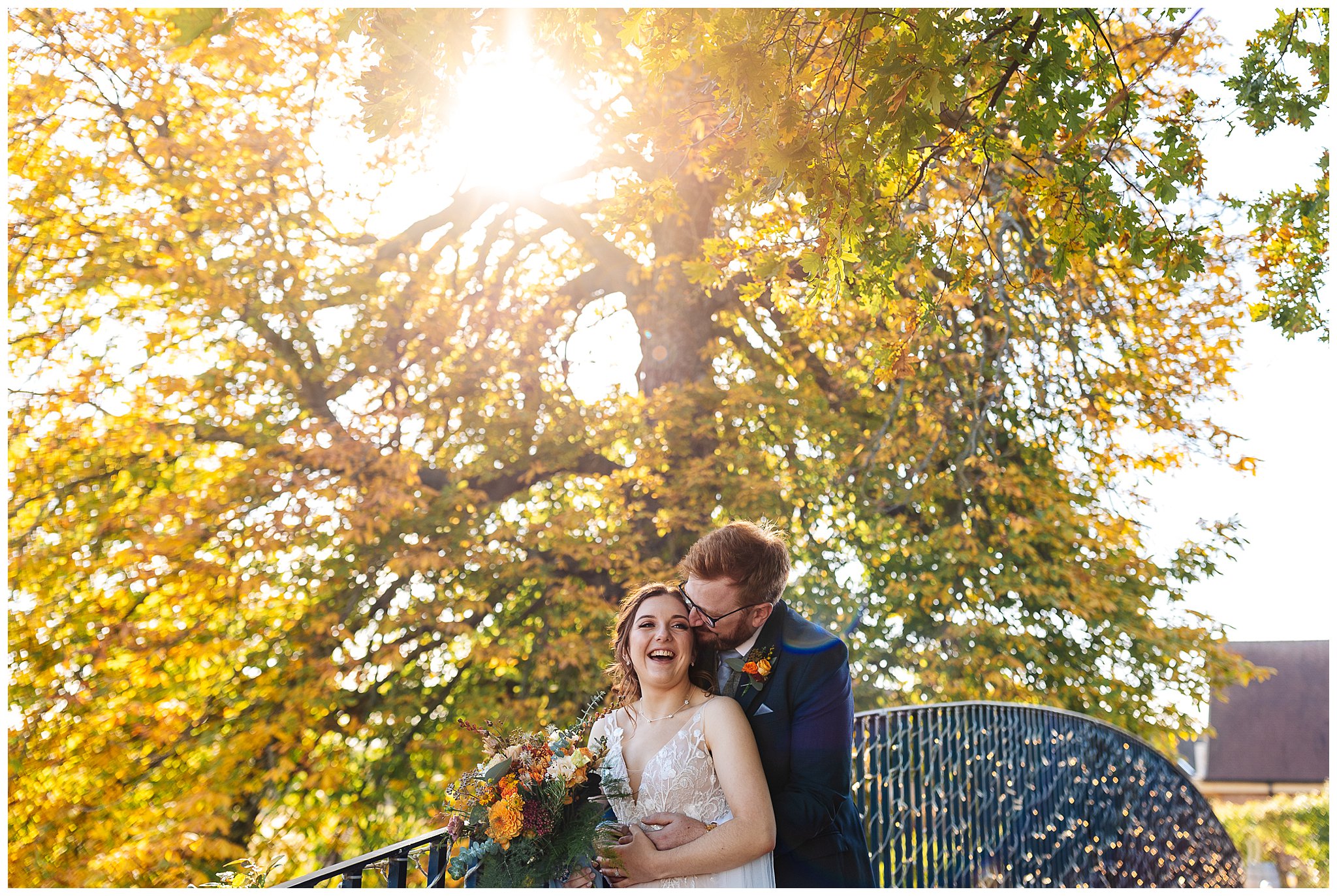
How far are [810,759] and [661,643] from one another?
2.01 ft

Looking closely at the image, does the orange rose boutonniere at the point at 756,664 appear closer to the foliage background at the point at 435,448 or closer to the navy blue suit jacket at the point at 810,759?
the navy blue suit jacket at the point at 810,759

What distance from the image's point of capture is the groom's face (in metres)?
3.07

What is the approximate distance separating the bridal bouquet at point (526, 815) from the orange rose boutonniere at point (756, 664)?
1.93 ft

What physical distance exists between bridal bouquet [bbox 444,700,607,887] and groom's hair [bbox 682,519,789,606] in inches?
29.2

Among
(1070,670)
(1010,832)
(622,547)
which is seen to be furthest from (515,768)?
(1070,670)

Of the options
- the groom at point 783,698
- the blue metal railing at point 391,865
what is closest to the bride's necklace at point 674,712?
the groom at point 783,698

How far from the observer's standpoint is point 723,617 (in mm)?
3066

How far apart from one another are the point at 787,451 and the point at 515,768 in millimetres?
7299

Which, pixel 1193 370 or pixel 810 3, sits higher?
pixel 1193 370

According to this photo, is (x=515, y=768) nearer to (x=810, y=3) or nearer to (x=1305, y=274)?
(x=810, y=3)

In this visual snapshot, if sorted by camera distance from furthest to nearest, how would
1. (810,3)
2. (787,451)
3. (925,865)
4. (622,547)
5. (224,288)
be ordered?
(787,451), (622,547), (224,288), (925,865), (810,3)

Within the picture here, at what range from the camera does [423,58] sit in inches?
105

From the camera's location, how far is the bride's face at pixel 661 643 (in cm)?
286

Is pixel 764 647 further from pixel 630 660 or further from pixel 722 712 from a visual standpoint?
pixel 630 660
